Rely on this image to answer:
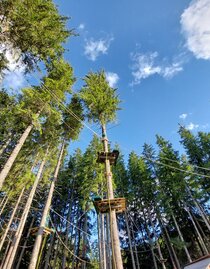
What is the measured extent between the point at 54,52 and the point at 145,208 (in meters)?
18.1

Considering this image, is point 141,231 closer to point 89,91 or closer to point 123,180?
point 123,180

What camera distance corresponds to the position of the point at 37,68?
10.2 m

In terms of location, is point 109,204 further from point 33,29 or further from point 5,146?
point 5,146

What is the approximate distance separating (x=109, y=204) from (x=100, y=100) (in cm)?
635

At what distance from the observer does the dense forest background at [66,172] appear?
9.38 metres

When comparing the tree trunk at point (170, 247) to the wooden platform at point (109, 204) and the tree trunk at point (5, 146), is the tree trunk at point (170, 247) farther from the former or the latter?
the tree trunk at point (5, 146)

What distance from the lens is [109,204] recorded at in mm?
6410

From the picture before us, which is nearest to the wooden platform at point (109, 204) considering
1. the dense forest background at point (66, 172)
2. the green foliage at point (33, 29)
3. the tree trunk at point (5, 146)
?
the dense forest background at point (66, 172)

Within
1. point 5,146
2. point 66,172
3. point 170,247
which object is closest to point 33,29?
point 5,146

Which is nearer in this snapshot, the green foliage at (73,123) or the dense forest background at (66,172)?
the dense forest background at (66,172)

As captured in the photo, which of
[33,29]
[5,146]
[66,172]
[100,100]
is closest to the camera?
[33,29]

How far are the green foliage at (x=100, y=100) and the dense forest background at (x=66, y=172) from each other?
0.19 feet

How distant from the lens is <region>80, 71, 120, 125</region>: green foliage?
1123cm

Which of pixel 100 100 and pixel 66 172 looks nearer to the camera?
pixel 100 100
